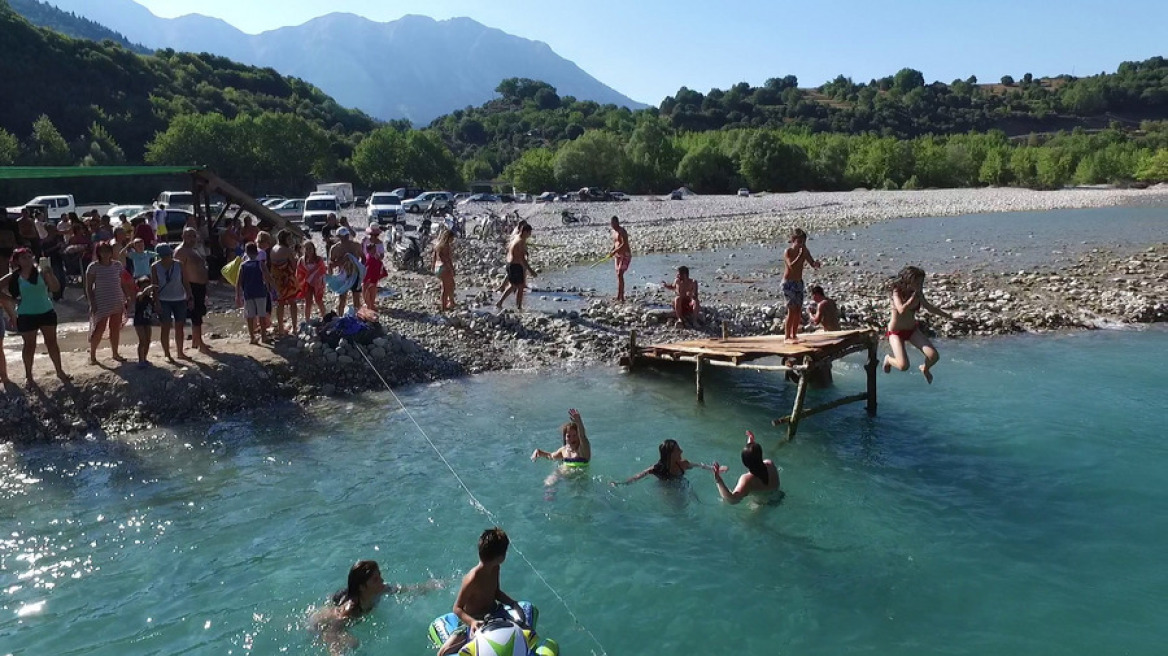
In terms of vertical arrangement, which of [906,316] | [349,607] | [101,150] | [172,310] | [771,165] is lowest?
[349,607]

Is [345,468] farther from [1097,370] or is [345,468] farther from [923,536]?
[1097,370]

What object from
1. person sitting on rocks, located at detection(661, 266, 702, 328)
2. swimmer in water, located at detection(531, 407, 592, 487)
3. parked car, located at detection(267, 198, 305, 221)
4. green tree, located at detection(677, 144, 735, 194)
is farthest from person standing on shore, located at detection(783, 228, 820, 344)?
green tree, located at detection(677, 144, 735, 194)

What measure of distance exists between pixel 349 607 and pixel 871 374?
332 inches

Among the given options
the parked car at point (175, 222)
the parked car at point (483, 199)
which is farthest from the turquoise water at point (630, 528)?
the parked car at point (483, 199)

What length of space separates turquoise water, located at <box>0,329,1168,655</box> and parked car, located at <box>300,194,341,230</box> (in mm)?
24457

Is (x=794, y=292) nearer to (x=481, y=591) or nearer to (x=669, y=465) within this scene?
(x=669, y=465)

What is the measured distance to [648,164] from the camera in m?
92.2

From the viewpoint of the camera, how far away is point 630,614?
7.26m

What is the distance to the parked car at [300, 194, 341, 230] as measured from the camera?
35.3m

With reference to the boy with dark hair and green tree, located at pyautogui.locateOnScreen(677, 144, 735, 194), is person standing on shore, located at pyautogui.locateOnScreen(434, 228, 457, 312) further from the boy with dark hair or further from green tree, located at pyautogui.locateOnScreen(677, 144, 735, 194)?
green tree, located at pyautogui.locateOnScreen(677, 144, 735, 194)

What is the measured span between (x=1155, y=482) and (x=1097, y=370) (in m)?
5.55

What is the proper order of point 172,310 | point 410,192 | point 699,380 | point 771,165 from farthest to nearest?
1. point 771,165
2. point 410,192
3. point 699,380
4. point 172,310

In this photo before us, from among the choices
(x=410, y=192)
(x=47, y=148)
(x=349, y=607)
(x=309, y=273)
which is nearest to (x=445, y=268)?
(x=309, y=273)

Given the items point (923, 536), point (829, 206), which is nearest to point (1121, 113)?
point (829, 206)
